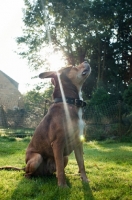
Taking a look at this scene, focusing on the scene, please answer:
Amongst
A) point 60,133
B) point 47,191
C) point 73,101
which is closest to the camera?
point 47,191

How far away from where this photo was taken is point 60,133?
3.69 meters

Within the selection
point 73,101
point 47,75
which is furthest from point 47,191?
point 47,75

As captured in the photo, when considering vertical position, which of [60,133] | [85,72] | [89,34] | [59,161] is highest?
[89,34]

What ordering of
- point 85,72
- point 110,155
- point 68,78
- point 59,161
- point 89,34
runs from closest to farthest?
point 59,161 → point 68,78 → point 85,72 → point 110,155 → point 89,34

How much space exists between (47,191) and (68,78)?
1.89m

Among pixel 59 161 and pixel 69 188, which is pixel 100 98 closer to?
pixel 59 161

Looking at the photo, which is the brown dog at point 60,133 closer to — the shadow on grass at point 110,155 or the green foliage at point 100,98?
the shadow on grass at point 110,155

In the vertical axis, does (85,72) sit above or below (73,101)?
above

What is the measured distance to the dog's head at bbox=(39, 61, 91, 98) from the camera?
416 centimetres

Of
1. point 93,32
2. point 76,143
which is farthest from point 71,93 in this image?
point 93,32

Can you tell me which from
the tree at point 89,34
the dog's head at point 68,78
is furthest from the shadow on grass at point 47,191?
the tree at point 89,34

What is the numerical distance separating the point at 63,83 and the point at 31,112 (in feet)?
37.9

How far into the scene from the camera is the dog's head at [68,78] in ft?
13.6

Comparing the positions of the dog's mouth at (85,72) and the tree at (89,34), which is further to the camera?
the tree at (89,34)
